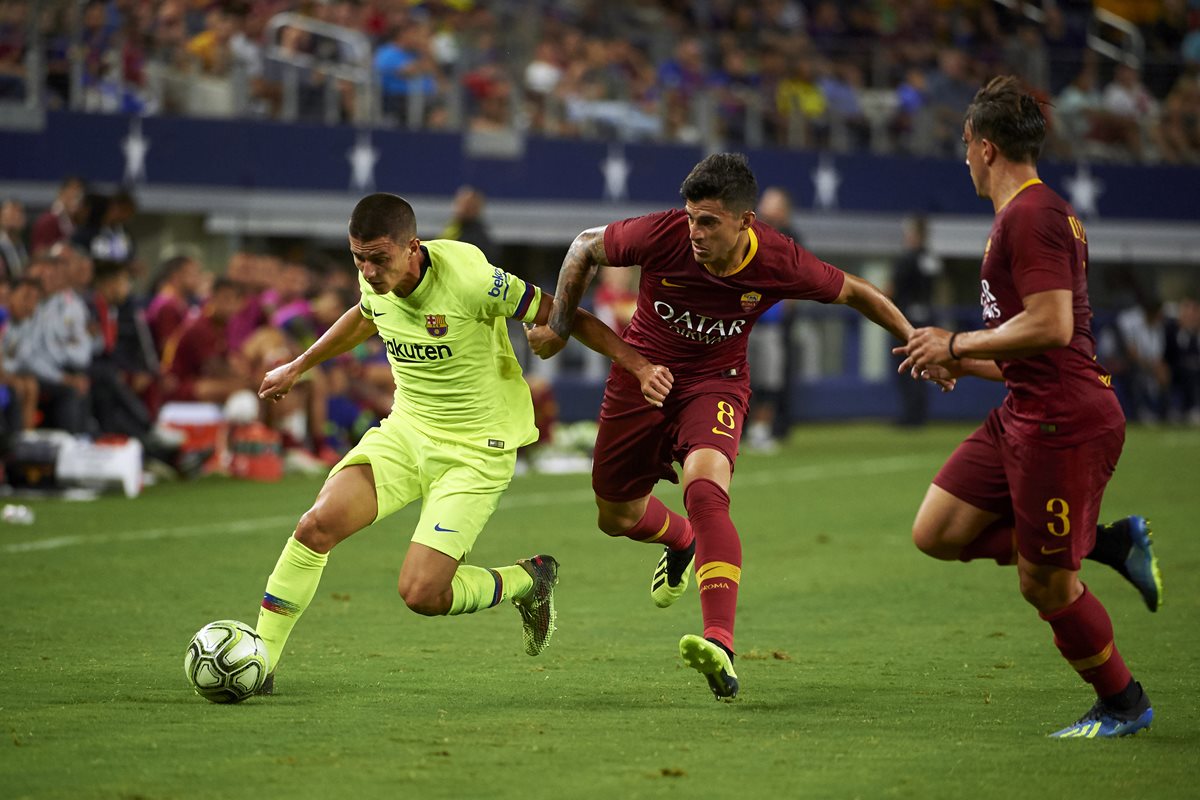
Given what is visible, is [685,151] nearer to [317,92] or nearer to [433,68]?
[433,68]

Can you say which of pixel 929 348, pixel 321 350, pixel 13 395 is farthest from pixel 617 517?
pixel 13 395

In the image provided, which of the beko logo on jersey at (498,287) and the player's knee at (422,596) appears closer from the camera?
the player's knee at (422,596)

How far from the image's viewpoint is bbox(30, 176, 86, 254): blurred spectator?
1620 cm

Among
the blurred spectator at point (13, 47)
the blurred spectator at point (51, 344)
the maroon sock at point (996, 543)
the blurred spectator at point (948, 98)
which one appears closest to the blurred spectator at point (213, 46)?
the blurred spectator at point (13, 47)

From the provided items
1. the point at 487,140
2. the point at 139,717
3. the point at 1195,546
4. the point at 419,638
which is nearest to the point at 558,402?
the point at 487,140

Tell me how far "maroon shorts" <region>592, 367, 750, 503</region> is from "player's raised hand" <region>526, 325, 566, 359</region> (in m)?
0.53

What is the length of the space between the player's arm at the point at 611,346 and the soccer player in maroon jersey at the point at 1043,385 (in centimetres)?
120

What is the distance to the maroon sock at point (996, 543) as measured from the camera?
21.0ft

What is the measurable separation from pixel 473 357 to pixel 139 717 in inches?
77.8

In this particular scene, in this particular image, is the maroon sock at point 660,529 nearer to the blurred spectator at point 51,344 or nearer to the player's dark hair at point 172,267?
the blurred spectator at point 51,344

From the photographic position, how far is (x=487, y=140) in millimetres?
22156

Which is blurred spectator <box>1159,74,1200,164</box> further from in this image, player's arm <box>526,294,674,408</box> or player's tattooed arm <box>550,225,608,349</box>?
player's arm <box>526,294,674,408</box>

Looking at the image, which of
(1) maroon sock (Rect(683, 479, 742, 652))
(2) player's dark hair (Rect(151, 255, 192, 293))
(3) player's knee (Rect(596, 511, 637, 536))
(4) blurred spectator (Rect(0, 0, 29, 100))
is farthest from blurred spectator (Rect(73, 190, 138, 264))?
(1) maroon sock (Rect(683, 479, 742, 652))

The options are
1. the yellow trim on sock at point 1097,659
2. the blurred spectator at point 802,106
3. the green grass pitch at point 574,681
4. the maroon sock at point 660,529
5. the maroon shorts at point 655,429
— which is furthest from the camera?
the blurred spectator at point 802,106
